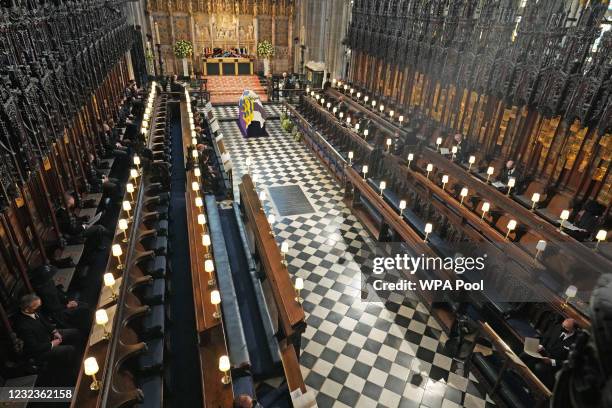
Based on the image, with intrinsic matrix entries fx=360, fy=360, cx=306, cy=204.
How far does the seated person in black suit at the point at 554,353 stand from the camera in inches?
185

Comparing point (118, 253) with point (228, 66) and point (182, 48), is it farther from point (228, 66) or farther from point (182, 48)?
point (228, 66)

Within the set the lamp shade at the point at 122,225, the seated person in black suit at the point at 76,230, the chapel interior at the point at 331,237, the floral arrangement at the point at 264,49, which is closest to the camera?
the chapel interior at the point at 331,237

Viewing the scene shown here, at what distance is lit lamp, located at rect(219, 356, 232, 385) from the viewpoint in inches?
163

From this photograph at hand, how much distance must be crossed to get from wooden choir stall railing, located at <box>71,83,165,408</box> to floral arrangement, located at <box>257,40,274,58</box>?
2123cm

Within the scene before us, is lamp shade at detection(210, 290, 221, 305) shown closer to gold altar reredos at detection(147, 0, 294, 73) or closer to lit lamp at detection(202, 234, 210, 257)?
lit lamp at detection(202, 234, 210, 257)

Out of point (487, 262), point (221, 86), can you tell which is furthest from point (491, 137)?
point (221, 86)

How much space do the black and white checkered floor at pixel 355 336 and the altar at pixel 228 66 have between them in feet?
60.7

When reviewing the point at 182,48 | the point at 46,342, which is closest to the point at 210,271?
the point at 46,342

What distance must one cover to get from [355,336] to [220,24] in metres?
25.0

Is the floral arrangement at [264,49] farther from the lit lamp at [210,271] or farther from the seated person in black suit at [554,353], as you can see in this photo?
the seated person in black suit at [554,353]

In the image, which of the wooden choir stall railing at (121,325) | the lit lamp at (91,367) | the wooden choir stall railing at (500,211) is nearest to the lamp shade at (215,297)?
the wooden choir stall railing at (121,325)

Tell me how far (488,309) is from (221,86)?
22410 millimetres

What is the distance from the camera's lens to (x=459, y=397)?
559cm

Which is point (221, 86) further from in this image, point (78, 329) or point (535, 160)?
point (78, 329)
